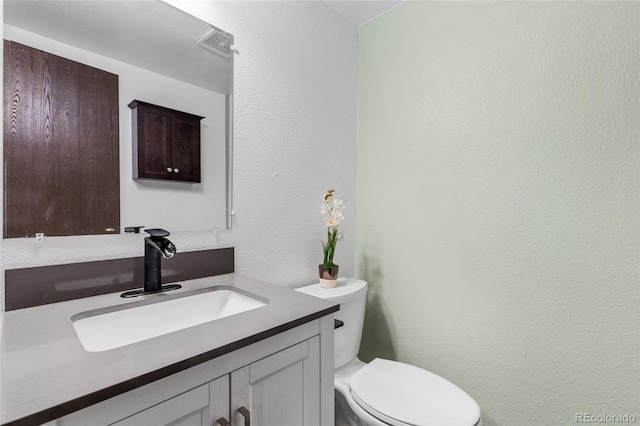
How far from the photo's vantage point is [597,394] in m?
1.03

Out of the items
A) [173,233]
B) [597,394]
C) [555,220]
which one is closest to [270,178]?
[173,233]

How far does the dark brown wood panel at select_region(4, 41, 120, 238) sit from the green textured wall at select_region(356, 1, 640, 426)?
3.99 ft

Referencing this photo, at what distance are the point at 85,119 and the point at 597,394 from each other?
185 cm

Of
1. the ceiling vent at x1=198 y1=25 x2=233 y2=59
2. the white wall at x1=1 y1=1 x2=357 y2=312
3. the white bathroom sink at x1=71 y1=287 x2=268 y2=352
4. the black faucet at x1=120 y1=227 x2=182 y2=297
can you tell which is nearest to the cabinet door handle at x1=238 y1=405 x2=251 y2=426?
the white bathroom sink at x1=71 y1=287 x2=268 y2=352

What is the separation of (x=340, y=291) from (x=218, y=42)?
1122mm

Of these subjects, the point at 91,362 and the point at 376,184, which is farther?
the point at 376,184

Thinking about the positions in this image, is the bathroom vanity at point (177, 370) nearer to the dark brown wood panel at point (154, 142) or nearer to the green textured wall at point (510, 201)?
the dark brown wood panel at point (154, 142)

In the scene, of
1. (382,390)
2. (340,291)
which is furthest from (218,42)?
(382,390)

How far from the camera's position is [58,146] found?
815mm

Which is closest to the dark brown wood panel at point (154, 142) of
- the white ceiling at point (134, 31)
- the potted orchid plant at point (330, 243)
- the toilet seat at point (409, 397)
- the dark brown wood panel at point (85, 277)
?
the white ceiling at point (134, 31)

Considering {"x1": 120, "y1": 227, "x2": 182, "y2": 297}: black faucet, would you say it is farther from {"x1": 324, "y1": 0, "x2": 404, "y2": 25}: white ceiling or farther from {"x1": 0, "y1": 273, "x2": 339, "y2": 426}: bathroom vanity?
{"x1": 324, "y1": 0, "x2": 404, "y2": 25}: white ceiling

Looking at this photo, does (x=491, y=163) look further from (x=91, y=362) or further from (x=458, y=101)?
(x=91, y=362)

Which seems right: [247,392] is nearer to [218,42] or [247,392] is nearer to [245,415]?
[245,415]

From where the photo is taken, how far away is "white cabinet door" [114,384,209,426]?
1.65ft
